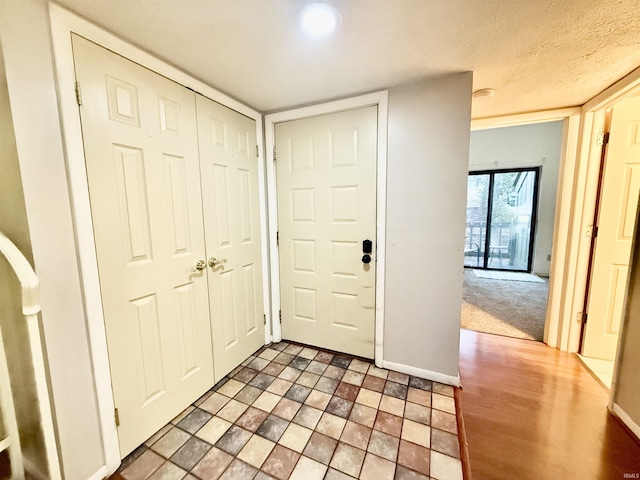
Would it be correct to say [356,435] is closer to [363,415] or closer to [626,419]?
[363,415]

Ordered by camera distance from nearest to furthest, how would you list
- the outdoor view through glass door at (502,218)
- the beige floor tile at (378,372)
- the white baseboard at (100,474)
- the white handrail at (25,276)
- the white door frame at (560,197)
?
the white handrail at (25,276) < the white baseboard at (100,474) < the beige floor tile at (378,372) < the white door frame at (560,197) < the outdoor view through glass door at (502,218)

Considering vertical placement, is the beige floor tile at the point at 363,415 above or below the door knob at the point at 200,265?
below

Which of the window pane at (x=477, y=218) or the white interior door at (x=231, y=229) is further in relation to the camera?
the window pane at (x=477, y=218)

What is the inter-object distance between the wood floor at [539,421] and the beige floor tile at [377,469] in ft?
1.31

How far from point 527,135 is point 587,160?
3369 millimetres

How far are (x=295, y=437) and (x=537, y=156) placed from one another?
5.96 metres

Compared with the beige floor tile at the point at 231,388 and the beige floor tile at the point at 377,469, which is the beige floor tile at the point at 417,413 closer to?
the beige floor tile at the point at 377,469

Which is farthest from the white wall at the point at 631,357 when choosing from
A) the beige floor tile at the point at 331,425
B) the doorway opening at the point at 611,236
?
the beige floor tile at the point at 331,425

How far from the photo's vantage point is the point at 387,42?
129 cm

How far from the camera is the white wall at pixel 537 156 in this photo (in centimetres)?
462

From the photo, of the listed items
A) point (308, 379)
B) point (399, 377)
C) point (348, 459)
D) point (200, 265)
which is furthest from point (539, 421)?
point (200, 265)

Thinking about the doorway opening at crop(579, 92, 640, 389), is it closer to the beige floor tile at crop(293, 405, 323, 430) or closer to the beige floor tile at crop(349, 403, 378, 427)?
the beige floor tile at crop(349, 403, 378, 427)

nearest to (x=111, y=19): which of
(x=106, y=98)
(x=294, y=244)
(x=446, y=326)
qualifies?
(x=106, y=98)

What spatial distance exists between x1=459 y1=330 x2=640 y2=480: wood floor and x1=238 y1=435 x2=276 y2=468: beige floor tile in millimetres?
1026
